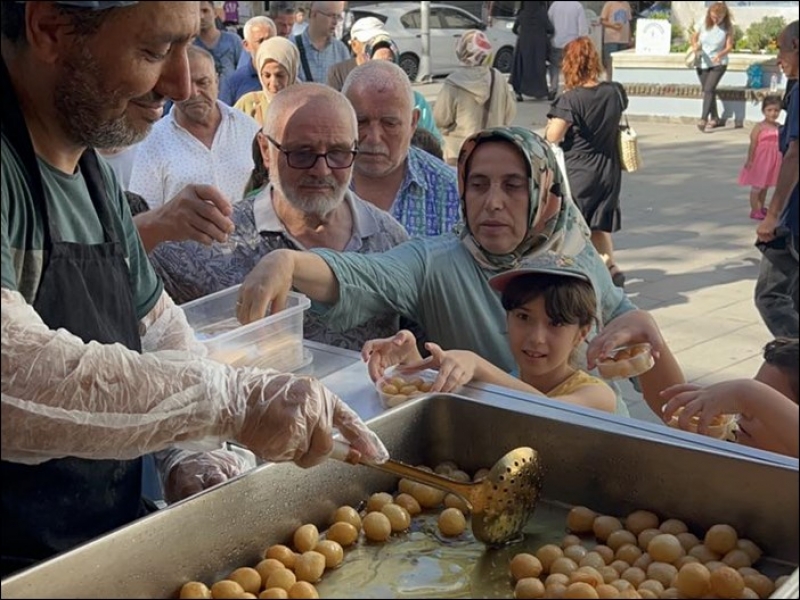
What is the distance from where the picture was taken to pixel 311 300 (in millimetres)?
2273

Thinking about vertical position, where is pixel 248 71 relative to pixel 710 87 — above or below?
above

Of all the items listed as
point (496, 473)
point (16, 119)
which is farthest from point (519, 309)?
point (16, 119)

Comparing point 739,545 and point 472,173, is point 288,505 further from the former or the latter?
point 472,173

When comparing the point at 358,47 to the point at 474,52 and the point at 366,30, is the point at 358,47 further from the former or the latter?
the point at 474,52

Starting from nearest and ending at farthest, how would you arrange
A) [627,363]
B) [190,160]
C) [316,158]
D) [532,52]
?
[627,363] < [316,158] < [190,160] < [532,52]

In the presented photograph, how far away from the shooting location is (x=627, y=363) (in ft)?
6.39

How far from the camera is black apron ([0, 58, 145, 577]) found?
1.33m

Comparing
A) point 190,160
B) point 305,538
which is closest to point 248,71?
point 190,160

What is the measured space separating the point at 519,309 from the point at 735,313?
336cm

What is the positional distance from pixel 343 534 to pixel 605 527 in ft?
1.25

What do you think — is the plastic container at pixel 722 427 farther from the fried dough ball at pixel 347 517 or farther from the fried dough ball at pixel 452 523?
the fried dough ball at pixel 347 517

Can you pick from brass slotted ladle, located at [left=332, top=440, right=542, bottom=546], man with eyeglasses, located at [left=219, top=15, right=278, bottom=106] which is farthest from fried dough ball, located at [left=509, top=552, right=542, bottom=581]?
man with eyeglasses, located at [left=219, top=15, right=278, bottom=106]

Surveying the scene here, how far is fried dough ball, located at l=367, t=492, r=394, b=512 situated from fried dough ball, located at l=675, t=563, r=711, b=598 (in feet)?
1.54

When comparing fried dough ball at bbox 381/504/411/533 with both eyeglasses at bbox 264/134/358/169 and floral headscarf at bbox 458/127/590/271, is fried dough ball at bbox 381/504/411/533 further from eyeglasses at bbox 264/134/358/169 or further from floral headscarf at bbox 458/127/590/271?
eyeglasses at bbox 264/134/358/169
